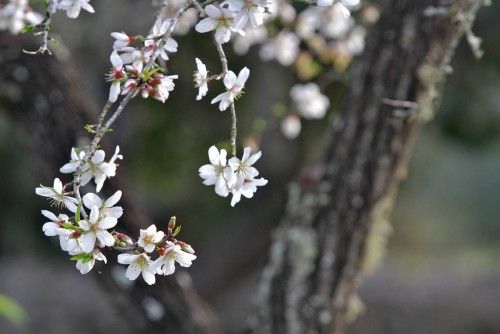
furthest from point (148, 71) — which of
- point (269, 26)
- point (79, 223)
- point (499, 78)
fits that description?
point (499, 78)

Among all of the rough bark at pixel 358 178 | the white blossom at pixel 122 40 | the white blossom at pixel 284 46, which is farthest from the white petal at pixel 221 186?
the white blossom at pixel 284 46

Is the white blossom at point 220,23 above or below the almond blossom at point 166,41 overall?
above

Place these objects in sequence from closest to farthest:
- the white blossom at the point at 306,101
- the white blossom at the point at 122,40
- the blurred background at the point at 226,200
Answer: the white blossom at the point at 122,40 < the white blossom at the point at 306,101 < the blurred background at the point at 226,200

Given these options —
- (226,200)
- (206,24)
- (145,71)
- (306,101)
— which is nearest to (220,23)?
(206,24)

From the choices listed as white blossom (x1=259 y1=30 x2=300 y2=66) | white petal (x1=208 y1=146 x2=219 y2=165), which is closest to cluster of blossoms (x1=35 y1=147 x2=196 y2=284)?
white petal (x1=208 y1=146 x2=219 y2=165)

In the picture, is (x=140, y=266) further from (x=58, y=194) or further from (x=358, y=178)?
(x=358, y=178)

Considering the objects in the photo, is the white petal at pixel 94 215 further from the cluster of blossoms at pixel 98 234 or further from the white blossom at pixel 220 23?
the white blossom at pixel 220 23
